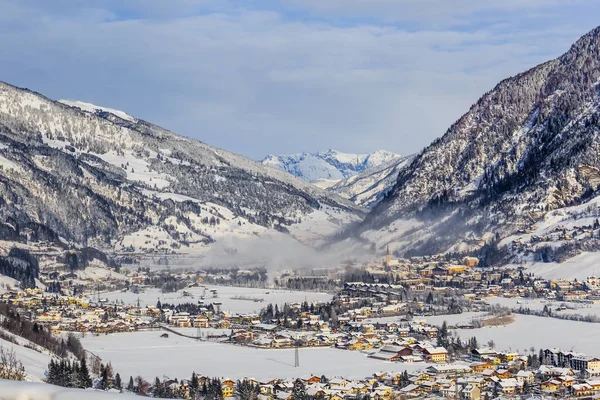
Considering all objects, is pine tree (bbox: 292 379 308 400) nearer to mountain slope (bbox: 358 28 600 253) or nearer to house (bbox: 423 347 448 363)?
house (bbox: 423 347 448 363)

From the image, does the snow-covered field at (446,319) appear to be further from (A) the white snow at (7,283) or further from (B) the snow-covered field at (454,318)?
(A) the white snow at (7,283)

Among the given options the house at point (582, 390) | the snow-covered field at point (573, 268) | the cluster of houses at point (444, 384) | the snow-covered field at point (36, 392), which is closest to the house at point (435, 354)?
the cluster of houses at point (444, 384)

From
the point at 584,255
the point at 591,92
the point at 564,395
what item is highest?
the point at 591,92

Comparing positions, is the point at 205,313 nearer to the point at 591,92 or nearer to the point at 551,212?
the point at 551,212

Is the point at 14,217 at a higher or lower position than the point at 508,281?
higher

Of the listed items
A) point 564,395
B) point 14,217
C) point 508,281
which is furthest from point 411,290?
point 14,217

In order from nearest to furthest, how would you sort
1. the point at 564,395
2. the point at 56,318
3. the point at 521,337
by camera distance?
1. the point at 564,395
2. the point at 521,337
3. the point at 56,318
